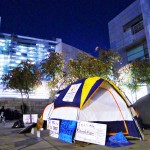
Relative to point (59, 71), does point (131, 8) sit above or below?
above

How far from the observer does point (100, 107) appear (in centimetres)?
714

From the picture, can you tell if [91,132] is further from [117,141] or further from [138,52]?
[138,52]

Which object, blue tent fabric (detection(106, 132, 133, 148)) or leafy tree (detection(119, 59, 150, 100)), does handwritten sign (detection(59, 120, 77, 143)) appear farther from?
leafy tree (detection(119, 59, 150, 100))

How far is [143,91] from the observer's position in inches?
933

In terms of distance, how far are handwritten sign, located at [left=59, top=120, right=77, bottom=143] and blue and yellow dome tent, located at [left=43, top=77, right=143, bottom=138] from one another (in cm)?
19

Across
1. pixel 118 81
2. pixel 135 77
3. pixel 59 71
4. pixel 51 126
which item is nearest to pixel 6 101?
pixel 59 71

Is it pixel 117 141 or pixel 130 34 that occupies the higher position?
pixel 130 34

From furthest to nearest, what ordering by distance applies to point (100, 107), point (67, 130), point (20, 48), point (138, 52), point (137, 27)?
1. point (20, 48)
2. point (138, 52)
3. point (137, 27)
4. point (100, 107)
5. point (67, 130)

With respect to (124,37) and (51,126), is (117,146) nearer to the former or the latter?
(51,126)

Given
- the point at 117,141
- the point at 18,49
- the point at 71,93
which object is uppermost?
the point at 18,49

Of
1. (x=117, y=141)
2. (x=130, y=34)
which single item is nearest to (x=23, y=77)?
(x=117, y=141)

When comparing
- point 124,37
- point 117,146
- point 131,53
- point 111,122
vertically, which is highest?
point 124,37

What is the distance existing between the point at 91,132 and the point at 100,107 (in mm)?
1183

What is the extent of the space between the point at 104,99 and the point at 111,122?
85 centimetres
